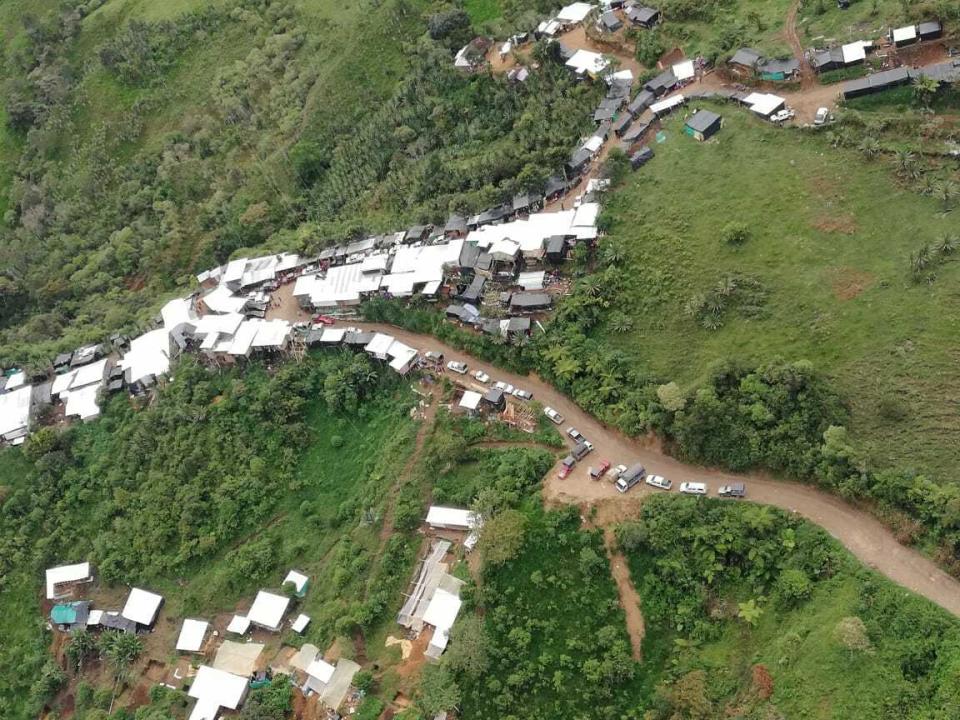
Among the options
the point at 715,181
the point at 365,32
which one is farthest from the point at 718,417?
the point at 365,32

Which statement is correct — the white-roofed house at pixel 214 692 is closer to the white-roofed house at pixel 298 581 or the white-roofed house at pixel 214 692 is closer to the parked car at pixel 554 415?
the white-roofed house at pixel 298 581

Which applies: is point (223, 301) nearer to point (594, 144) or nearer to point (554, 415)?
point (554, 415)

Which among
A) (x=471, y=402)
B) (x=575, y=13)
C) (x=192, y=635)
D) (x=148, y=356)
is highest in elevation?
(x=575, y=13)

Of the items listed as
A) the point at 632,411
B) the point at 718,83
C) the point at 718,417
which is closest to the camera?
the point at 718,417

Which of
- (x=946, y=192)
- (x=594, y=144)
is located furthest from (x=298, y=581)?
(x=946, y=192)

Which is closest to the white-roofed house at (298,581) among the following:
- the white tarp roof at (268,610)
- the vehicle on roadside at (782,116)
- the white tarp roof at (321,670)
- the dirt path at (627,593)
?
the white tarp roof at (268,610)

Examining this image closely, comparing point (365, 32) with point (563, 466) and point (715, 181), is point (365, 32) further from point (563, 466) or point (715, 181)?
point (563, 466)
